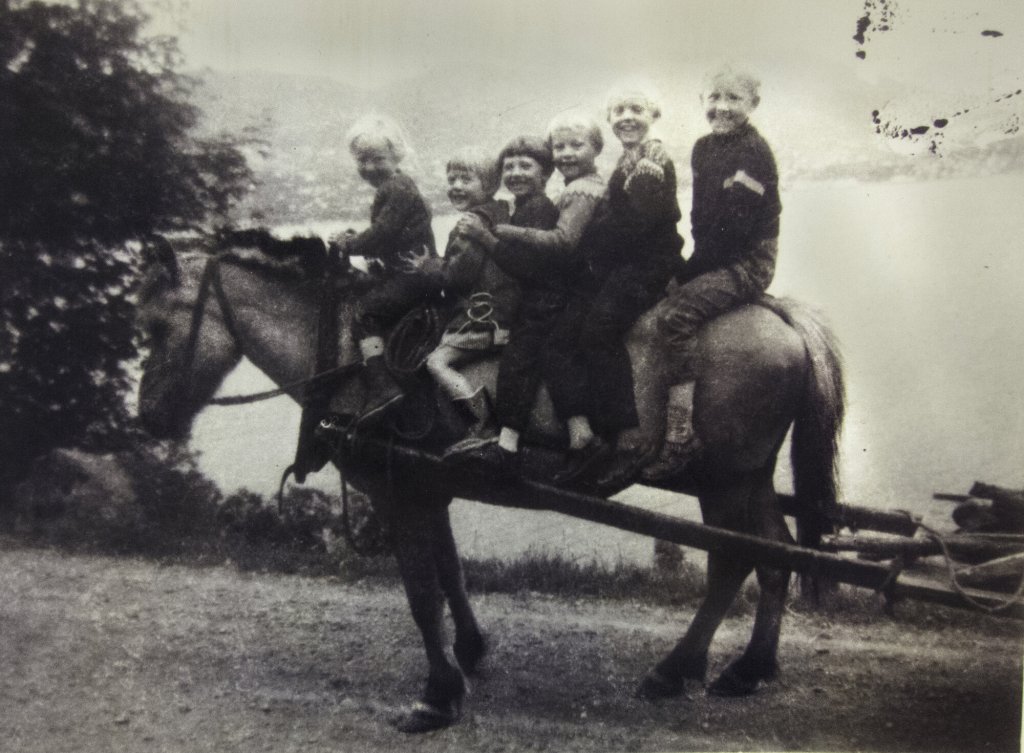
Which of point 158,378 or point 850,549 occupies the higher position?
point 158,378

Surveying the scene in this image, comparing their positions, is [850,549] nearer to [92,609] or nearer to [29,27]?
[92,609]

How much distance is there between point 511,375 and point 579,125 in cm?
98

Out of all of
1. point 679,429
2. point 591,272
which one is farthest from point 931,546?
point 591,272

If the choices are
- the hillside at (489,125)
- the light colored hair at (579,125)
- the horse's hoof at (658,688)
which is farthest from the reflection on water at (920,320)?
the horse's hoof at (658,688)

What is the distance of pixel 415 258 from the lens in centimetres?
339

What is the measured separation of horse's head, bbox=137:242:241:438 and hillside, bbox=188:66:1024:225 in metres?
0.43

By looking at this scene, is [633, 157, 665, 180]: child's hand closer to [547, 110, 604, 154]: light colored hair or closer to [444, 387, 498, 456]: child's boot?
[547, 110, 604, 154]: light colored hair

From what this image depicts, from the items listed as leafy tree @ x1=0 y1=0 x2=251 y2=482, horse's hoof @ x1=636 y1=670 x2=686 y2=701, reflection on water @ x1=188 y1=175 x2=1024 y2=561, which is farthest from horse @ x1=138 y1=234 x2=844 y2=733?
leafy tree @ x1=0 y1=0 x2=251 y2=482

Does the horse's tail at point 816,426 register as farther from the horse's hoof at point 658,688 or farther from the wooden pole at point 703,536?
the horse's hoof at point 658,688

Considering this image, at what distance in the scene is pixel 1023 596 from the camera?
10.1ft

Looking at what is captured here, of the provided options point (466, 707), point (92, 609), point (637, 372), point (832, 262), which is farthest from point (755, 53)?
point (92, 609)

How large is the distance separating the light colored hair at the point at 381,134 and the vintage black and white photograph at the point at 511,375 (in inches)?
0.8

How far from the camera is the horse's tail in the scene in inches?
127

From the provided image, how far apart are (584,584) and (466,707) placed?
0.73 m
